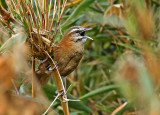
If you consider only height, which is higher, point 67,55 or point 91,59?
point 67,55

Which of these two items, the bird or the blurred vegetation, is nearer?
the blurred vegetation

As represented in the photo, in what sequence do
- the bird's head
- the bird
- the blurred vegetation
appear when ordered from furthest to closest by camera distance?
1. the bird's head
2. the bird
3. the blurred vegetation

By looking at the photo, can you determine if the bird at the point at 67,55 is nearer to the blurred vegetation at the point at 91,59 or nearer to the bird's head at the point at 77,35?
the bird's head at the point at 77,35

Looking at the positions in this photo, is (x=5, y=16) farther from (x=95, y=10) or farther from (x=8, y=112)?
(x=95, y=10)

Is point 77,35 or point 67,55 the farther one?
point 77,35

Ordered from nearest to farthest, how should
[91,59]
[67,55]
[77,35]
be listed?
[67,55], [77,35], [91,59]

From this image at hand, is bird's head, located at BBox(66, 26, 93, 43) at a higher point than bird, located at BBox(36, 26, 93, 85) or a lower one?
higher

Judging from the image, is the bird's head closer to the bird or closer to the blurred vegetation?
the bird

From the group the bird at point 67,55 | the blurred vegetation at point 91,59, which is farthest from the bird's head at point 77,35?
the blurred vegetation at point 91,59

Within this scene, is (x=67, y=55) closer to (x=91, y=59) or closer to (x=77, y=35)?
(x=77, y=35)

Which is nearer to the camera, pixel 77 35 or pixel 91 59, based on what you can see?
pixel 77 35

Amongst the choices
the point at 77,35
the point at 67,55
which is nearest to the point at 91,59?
the point at 77,35

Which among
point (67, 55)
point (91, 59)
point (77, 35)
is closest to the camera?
point (67, 55)

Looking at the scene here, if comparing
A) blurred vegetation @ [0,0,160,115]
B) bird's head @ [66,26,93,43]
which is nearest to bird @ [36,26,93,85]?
bird's head @ [66,26,93,43]
